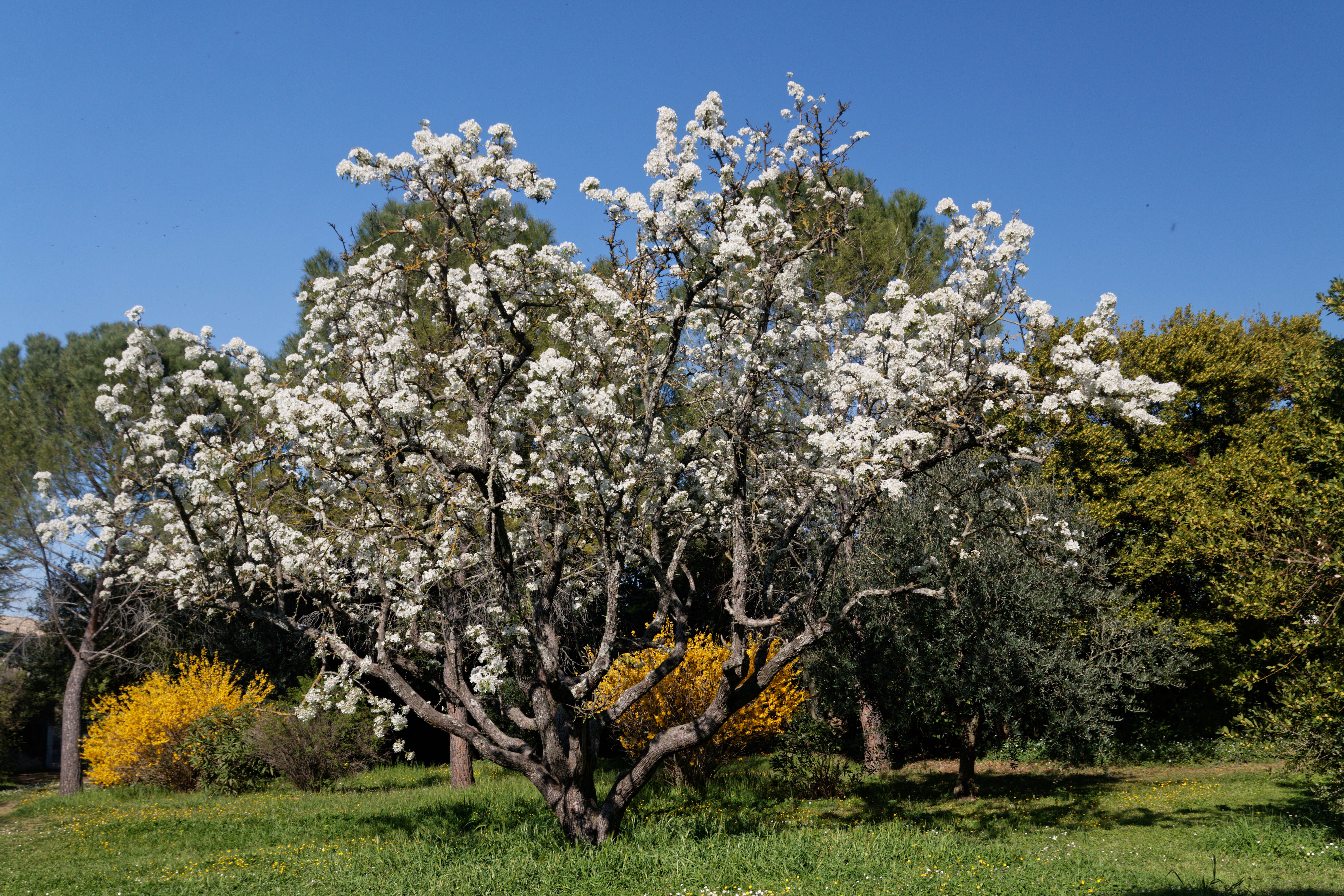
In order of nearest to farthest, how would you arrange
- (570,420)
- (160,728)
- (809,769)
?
(570,420)
(809,769)
(160,728)

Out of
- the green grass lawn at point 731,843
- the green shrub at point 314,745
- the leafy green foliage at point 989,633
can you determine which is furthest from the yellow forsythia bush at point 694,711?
the green shrub at point 314,745

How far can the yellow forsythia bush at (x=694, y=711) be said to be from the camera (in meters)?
12.2

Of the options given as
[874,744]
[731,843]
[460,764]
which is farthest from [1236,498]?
[460,764]

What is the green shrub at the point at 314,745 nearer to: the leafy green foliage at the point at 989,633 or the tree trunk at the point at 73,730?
the tree trunk at the point at 73,730

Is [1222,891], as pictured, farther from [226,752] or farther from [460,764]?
[226,752]

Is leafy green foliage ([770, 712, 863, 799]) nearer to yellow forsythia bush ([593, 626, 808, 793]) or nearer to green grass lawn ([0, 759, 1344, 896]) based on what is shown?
green grass lawn ([0, 759, 1344, 896])

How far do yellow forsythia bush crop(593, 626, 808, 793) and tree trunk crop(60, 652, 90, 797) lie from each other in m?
11.9

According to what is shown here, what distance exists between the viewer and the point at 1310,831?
8.48m

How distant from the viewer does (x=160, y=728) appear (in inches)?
587

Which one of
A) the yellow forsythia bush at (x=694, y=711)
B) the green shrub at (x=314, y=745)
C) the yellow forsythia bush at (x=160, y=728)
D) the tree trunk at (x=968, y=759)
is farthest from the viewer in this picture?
the yellow forsythia bush at (x=160, y=728)

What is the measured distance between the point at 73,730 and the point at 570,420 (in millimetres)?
16025

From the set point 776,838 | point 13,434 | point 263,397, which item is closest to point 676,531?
point 776,838

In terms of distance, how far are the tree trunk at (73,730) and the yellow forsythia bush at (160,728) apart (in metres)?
0.48

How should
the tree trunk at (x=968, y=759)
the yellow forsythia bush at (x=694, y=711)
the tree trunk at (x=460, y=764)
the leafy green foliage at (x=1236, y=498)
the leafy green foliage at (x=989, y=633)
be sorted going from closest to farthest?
the leafy green foliage at (x=1236, y=498) → the leafy green foliage at (x=989, y=633) → the tree trunk at (x=968, y=759) → the yellow forsythia bush at (x=694, y=711) → the tree trunk at (x=460, y=764)
